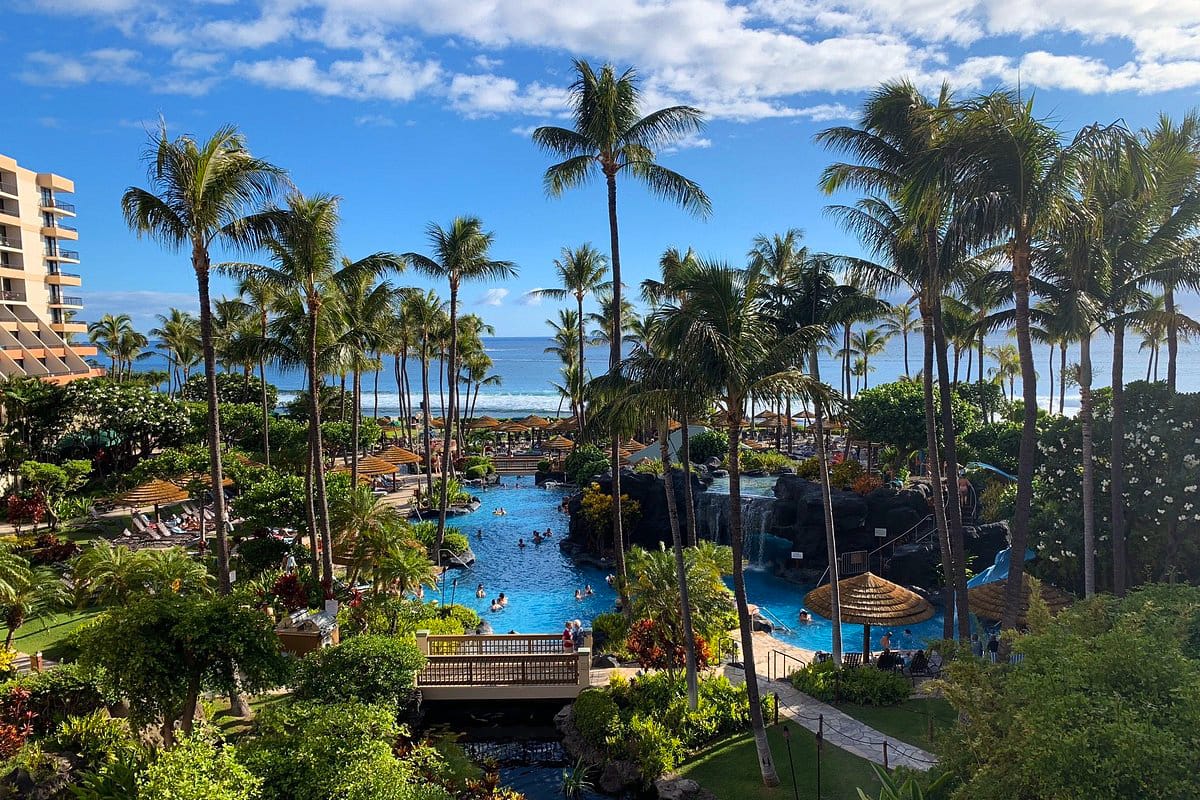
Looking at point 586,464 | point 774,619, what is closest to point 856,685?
point 774,619

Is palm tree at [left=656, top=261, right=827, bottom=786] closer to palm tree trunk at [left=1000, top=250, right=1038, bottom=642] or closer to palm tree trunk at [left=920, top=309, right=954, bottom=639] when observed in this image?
palm tree trunk at [left=1000, top=250, right=1038, bottom=642]

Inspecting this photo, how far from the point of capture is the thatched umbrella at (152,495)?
3350 cm

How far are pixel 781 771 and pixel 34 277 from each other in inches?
2749

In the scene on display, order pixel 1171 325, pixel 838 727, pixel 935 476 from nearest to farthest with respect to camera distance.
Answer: pixel 838 727 < pixel 935 476 < pixel 1171 325

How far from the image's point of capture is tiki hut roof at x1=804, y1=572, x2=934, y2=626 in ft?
64.4

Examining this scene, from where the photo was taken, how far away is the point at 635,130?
2161 centimetres

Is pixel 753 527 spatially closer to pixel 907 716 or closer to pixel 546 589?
pixel 546 589

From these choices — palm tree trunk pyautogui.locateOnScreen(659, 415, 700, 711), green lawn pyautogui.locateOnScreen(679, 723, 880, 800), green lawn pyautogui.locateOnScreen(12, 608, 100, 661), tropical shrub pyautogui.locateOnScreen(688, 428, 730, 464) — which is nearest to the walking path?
green lawn pyautogui.locateOnScreen(679, 723, 880, 800)

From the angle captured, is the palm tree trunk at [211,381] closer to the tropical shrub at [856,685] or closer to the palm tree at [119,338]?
the tropical shrub at [856,685]

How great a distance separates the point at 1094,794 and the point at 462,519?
132ft

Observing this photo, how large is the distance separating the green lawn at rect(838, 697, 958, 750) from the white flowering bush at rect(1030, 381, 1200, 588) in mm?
7417

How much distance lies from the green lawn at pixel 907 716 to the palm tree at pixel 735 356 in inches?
141

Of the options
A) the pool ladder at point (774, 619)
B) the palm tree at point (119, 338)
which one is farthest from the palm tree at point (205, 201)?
the palm tree at point (119, 338)

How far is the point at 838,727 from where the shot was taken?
55.3ft
